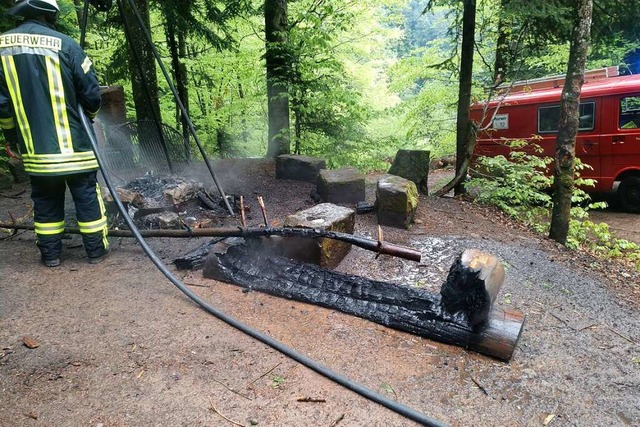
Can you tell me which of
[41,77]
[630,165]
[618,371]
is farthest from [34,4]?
[630,165]

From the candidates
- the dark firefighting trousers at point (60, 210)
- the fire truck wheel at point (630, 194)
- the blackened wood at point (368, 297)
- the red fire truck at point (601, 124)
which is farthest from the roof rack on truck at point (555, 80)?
the dark firefighting trousers at point (60, 210)

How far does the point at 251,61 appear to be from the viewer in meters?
12.2

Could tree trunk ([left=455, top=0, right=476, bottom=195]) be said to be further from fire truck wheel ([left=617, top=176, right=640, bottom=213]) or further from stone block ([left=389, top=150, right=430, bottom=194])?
fire truck wheel ([left=617, top=176, right=640, bottom=213])

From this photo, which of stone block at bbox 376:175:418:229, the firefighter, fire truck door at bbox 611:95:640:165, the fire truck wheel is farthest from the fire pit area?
the fire truck wheel

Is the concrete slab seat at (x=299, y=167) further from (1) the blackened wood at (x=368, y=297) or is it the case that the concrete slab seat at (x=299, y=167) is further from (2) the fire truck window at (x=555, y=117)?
(2) the fire truck window at (x=555, y=117)

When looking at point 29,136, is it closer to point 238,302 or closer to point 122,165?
point 238,302

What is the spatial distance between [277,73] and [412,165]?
3408 mm

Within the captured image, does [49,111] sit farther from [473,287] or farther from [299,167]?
[299,167]

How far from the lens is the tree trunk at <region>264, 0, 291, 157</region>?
7.71m

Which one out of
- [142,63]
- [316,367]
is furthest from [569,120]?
[142,63]

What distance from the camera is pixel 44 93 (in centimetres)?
333

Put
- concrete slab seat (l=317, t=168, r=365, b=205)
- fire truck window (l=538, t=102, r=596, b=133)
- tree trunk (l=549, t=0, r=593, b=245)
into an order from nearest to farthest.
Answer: tree trunk (l=549, t=0, r=593, b=245)
concrete slab seat (l=317, t=168, r=365, b=205)
fire truck window (l=538, t=102, r=596, b=133)

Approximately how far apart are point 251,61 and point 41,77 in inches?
379

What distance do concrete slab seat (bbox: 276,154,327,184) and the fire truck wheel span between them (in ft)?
22.2
